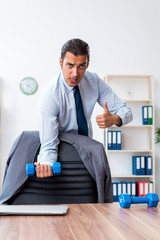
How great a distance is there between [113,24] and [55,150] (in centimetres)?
377

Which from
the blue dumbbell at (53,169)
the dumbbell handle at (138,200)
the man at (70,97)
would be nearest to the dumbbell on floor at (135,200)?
the dumbbell handle at (138,200)

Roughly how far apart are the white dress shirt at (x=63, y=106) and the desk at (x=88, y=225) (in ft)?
2.08

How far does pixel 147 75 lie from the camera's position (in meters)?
4.55

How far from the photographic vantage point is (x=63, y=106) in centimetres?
179

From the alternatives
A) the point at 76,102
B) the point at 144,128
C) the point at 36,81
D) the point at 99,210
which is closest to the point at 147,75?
the point at 144,128

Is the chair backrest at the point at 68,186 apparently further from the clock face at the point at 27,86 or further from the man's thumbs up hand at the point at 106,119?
the clock face at the point at 27,86

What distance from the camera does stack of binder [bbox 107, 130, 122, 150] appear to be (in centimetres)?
440

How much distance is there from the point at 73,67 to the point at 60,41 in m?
3.06

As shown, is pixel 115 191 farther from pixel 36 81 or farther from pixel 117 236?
pixel 117 236

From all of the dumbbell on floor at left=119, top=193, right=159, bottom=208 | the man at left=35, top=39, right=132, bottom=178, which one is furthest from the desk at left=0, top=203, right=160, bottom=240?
the man at left=35, top=39, right=132, bottom=178

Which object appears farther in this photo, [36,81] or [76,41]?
[36,81]

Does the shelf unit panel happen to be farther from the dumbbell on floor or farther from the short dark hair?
the dumbbell on floor

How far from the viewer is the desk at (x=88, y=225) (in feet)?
2.04

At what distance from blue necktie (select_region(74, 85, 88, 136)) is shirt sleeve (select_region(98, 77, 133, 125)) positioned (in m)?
0.19
